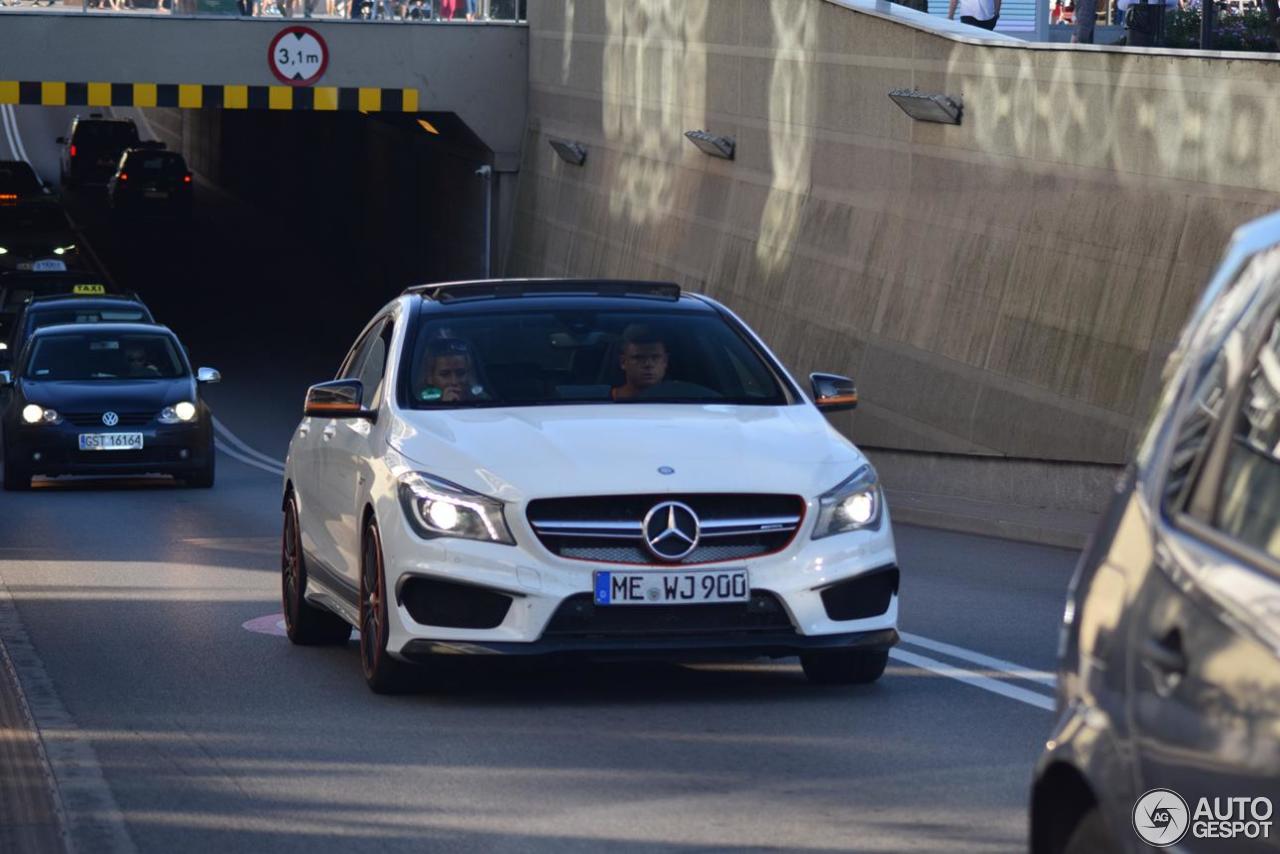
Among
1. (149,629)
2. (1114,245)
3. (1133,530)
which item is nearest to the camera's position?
(1133,530)

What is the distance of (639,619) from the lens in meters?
8.87

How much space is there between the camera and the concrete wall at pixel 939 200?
19750mm

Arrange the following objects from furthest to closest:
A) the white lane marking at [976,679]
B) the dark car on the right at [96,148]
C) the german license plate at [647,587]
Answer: the dark car on the right at [96,148] < the white lane marking at [976,679] < the german license plate at [647,587]

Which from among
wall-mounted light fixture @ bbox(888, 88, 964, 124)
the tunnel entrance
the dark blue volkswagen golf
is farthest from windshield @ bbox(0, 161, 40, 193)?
wall-mounted light fixture @ bbox(888, 88, 964, 124)

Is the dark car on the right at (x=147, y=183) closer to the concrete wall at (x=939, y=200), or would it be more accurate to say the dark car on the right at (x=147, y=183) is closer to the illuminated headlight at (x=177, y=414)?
the concrete wall at (x=939, y=200)

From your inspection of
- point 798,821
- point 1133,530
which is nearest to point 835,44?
point 798,821

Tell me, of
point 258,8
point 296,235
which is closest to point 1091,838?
point 258,8

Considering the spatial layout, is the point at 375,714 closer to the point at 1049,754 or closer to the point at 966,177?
the point at 1049,754

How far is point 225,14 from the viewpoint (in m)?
40.5

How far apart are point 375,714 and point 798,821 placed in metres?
2.52

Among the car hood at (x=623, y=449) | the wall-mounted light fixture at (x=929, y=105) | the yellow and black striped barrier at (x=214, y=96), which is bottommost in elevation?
the yellow and black striped barrier at (x=214, y=96)

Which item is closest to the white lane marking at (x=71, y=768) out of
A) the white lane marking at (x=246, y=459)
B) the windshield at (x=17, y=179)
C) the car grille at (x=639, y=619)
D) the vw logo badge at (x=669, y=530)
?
the car grille at (x=639, y=619)

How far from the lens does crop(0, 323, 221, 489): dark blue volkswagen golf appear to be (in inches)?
953

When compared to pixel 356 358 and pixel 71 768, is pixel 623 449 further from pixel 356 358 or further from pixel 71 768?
pixel 356 358
